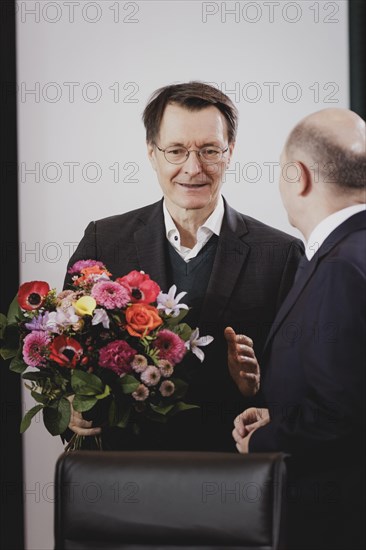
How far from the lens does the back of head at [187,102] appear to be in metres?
2.83

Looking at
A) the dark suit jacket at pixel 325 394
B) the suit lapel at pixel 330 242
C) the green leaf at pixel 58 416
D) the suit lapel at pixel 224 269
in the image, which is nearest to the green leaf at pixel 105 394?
the green leaf at pixel 58 416

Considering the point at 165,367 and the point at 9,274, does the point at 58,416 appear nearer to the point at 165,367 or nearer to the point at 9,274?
the point at 165,367

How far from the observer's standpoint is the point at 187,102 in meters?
2.82

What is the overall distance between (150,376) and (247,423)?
44cm

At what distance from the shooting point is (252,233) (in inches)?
114

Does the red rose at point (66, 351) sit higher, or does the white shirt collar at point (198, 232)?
the white shirt collar at point (198, 232)

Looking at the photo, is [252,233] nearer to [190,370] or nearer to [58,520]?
[190,370]

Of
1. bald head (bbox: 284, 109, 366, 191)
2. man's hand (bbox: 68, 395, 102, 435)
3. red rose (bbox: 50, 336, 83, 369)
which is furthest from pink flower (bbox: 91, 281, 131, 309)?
bald head (bbox: 284, 109, 366, 191)

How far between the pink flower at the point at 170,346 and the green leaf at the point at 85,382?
0.19 metres

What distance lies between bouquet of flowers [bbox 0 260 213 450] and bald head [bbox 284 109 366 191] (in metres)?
0.53

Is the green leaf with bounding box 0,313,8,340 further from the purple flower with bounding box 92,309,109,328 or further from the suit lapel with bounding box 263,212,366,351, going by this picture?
the suit lapel with bounding box 263,212,366,351

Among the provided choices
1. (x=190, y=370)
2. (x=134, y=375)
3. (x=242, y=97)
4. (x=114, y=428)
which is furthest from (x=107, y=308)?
(x=242, y=97)

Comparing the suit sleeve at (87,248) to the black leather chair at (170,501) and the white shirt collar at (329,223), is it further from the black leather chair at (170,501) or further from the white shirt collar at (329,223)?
the black leather chair at (170,501)

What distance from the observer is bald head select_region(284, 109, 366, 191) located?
2.07m
